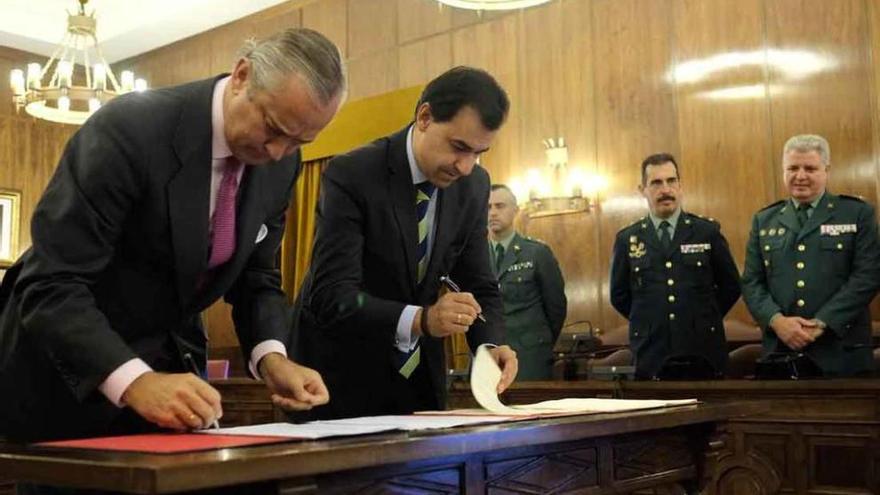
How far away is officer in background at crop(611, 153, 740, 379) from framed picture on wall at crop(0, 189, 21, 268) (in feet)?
23.9

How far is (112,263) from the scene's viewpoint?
1.47 meters

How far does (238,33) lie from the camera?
9062mm

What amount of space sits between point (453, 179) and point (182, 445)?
3.33 ft

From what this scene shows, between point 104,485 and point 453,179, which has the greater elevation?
point 453,179

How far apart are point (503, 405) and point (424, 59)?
5.89 meters

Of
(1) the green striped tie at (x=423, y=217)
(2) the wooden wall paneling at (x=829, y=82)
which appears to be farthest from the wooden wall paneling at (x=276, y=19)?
(1) the green striped tie at (x=423, y=217)

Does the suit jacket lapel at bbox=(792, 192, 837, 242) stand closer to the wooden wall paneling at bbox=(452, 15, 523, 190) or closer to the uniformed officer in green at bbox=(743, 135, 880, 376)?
the uniformed officer in green at bbox=(743, 135, 880, 376)

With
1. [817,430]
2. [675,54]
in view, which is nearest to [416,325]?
[817,430]

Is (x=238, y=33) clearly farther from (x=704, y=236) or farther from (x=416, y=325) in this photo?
(x=416, y=325)

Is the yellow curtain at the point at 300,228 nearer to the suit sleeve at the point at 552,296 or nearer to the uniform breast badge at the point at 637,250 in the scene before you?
the suit sleeve at the point at 552,296

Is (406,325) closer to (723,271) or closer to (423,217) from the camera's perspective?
(423,217)

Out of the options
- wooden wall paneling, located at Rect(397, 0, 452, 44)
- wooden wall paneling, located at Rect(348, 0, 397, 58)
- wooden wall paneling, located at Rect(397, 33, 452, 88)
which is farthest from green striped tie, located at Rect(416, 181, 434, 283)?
wooden wall paneling, located at Rect(348, 0, 397, 58)

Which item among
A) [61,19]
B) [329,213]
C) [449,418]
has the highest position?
[61,19]

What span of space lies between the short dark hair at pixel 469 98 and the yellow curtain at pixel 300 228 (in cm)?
607
